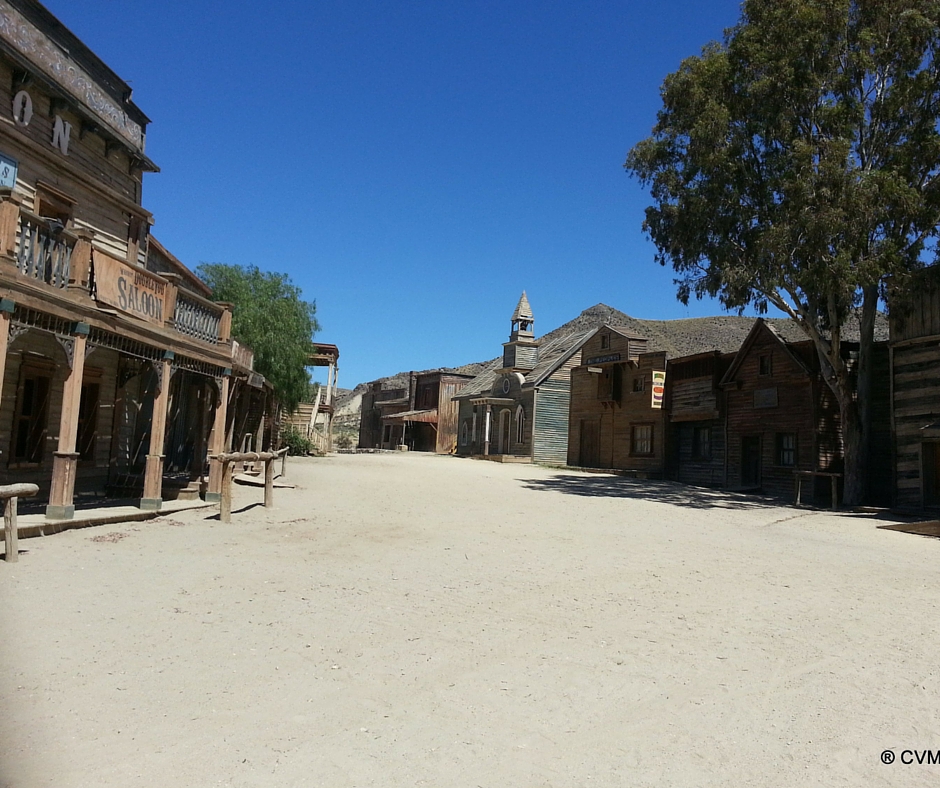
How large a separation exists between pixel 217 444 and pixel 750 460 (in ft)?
62.2

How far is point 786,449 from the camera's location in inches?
Answer: 953

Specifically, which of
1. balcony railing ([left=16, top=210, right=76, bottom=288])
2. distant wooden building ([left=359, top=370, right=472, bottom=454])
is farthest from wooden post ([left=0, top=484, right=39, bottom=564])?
distant wooden building ([left=359, top=370, right=472, bottom=454])

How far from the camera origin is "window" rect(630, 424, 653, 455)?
31.6 metres

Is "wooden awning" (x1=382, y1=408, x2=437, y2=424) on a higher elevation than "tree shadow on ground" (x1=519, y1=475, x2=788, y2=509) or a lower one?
higher

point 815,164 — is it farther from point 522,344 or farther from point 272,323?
point 522,344

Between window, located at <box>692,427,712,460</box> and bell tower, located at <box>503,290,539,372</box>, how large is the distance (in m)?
17.1

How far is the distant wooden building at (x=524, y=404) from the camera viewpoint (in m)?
41.3

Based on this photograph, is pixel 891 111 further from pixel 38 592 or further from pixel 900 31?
pixel 38 592

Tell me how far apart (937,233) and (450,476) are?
1629 centimetres

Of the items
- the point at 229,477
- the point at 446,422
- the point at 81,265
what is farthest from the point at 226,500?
the point at 446,422

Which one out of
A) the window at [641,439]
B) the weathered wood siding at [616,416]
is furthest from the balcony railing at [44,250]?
the window at [641,439]

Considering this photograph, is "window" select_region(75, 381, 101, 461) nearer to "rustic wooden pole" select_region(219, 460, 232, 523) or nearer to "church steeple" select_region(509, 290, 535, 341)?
"rustic wooden pole" select_region(219, 460, 232, 523)

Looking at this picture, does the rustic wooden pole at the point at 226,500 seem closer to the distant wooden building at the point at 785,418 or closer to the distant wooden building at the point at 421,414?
the distant wooden building at the point at 785,418

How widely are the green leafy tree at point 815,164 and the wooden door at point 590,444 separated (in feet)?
44.8
